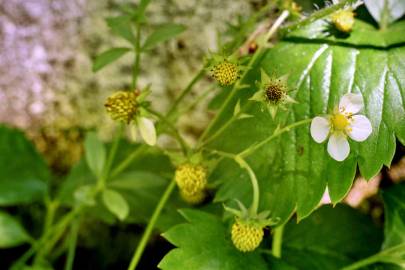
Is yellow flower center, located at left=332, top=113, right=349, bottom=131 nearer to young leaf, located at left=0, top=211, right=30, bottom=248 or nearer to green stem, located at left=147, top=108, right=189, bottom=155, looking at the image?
green stem, located at left=147, top=108, right=189, bottom=155

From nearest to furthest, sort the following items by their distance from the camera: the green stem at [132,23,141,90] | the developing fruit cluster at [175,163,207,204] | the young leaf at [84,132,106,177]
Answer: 1. the developing fruit cluster at [175,163,207,204]
2. the green stem at [132,23,141,90]
3. the young leaf at [84,132,106,177]

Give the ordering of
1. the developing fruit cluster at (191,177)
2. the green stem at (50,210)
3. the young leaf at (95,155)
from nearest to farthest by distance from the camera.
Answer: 1. the developing fruit cluster at (191,177)
2. the young leaf at (95,155)
3. the green stem at (50,210)

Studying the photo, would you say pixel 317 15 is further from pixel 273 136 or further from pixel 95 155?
pixel 95 155

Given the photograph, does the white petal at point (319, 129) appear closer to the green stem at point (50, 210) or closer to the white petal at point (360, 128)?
the white petal at point (360, 128)

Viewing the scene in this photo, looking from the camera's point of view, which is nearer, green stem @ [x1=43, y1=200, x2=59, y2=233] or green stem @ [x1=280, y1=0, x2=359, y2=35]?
green stem @ [x1=280, y1=0, x2=359, y2=35]

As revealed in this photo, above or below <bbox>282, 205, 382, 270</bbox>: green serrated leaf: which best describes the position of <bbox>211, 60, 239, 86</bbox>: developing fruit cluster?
above

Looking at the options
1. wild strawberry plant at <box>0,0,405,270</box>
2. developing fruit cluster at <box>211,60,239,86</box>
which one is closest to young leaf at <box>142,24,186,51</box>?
wild strawberry plant at <box>0,0,405,270</box>

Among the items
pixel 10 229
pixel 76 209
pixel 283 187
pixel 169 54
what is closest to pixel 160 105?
pixel 169 54

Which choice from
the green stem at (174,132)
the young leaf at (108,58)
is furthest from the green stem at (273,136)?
the young leaf at (108,58)
